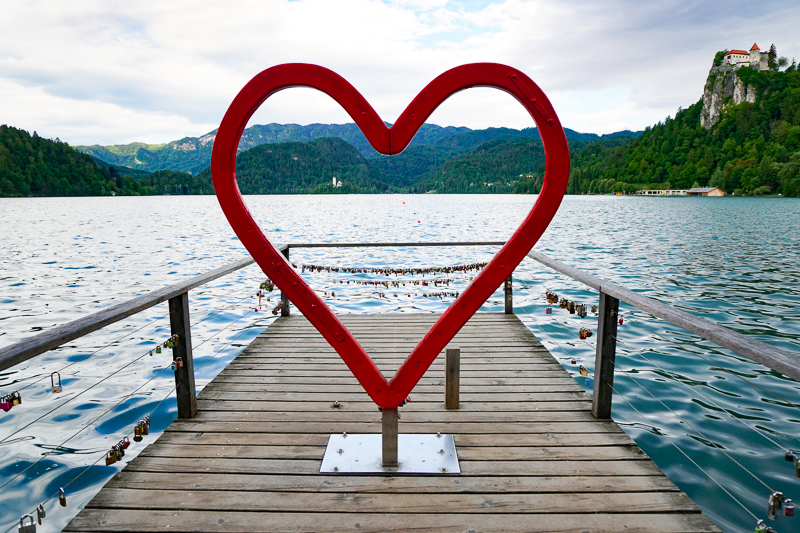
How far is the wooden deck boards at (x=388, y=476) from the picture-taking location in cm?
241

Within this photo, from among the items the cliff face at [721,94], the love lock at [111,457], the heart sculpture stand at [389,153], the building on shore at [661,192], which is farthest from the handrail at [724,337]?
the cliff face at [721,94]

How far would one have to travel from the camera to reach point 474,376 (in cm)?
452

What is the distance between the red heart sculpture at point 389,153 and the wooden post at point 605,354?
4.12 feet

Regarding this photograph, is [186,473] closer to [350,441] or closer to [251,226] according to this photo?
[350,441]

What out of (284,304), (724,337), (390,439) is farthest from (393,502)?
(284,304)

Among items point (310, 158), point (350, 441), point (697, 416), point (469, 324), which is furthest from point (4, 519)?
point (310, 158)

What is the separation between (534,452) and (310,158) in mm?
168465

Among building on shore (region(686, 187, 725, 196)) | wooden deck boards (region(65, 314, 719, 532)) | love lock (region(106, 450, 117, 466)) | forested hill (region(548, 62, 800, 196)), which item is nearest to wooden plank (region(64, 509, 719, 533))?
wooden deck boards (region(65, 314, 719, 532))

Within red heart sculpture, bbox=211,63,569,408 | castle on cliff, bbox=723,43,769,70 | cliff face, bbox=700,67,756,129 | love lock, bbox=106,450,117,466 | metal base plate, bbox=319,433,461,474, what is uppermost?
castle on cliff, bbox=723,43,769,70

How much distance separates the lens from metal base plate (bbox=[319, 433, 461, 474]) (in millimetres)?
2840

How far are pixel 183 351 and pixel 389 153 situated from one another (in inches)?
92.4

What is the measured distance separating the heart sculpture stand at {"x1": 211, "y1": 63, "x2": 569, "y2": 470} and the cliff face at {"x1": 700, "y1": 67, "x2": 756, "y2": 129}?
465ft

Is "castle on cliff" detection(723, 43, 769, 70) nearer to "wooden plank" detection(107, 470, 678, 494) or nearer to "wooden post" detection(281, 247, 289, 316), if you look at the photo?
"wooden post" detection(281, 247, 289, 316)

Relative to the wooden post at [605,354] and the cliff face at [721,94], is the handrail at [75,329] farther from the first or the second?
the cliff face at [721,94]
